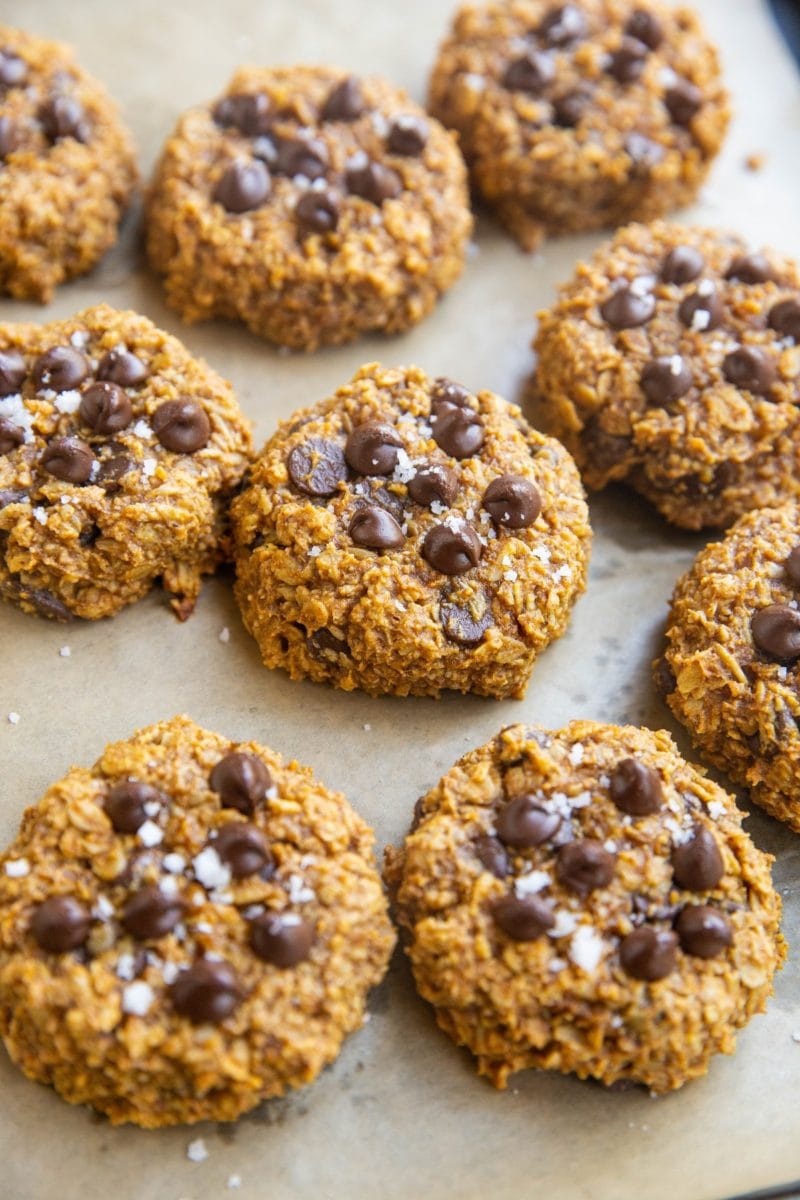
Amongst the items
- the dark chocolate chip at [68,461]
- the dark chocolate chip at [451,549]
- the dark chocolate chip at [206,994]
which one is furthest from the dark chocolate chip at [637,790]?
the dark chocolate chip at [68,461]

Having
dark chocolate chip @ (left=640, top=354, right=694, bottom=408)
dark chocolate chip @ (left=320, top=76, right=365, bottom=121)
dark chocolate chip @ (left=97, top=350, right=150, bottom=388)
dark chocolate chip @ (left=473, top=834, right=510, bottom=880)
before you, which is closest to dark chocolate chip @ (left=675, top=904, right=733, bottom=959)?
dark chocolate chip @ (left=473, top=834, right=510, bottom=880)

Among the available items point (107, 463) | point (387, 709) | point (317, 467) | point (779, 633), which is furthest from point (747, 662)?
point (107, 463)

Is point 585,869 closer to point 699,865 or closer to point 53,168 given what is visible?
point 699,865

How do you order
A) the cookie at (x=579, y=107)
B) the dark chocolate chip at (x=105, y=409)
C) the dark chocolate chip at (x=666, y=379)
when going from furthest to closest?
the cookie at (x=579, y=107) → the dark chocolate chip at (x=666, y=379) → the dark chocolate chip at (x=105, y=409)

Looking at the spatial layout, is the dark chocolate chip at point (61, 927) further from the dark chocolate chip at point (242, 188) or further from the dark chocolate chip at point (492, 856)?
the dark chocolate chip at point (242, 188)

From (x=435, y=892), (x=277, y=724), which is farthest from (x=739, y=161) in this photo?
(x=435, y=892)

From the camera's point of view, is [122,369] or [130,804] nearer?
[130,804]
